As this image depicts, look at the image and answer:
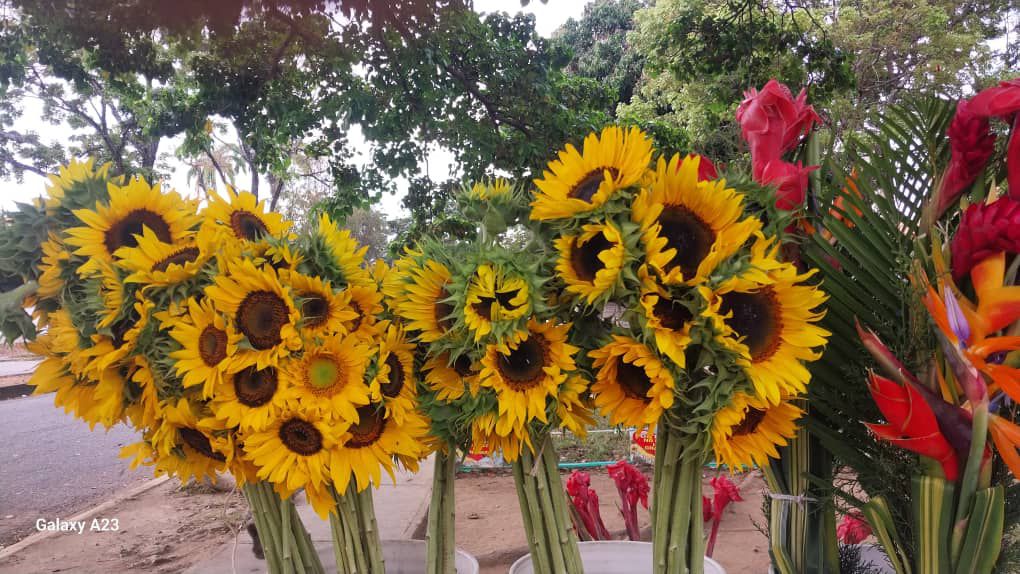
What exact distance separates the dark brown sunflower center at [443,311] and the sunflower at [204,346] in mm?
230

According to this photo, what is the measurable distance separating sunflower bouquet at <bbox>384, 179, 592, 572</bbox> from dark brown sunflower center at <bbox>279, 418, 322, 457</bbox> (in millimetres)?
136

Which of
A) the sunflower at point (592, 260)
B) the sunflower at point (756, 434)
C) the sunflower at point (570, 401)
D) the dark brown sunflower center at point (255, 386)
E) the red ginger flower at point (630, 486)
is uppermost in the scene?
the sunflower at point (592, 260)

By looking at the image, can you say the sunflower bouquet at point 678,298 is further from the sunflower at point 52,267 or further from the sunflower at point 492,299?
the sunflower at point 52,267

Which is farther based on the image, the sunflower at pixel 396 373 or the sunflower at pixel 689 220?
the sunflower at pixel 396 373

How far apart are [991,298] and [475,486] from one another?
4.35 m

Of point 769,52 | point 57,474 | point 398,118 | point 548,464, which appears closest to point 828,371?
point 548,464

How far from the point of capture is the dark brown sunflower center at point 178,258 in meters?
0.79

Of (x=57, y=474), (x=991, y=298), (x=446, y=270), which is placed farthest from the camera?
(x=57, y=474)

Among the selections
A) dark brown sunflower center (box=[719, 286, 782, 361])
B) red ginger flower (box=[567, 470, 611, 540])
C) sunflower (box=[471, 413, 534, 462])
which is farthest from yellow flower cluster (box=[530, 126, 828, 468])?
red ginger flower (box=[567, 470, 611, 540])

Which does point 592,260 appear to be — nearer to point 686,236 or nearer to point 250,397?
point 686,236

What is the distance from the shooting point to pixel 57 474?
5.77m

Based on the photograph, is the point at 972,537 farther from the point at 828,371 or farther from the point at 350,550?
the point at 350,550

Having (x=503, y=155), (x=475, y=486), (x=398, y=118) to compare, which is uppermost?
(x=398, y=118)

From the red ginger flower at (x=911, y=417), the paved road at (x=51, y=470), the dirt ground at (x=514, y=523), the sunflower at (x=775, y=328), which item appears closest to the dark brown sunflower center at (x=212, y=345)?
the sunflower at (x=775, y=328)
